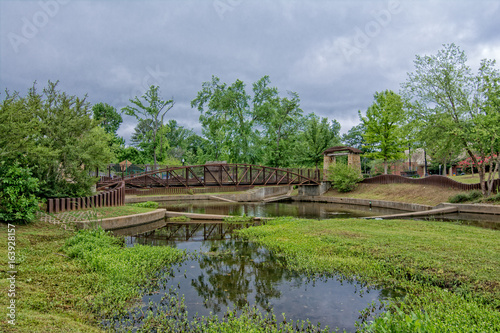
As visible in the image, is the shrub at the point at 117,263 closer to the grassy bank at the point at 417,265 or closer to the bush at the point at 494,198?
the grassy bank at the point at 417,265

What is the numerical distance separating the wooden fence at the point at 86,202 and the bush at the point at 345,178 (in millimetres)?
21987

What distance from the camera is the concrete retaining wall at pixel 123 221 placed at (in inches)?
396

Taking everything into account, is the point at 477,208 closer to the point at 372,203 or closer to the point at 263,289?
the point at 372,203

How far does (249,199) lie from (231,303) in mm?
23671

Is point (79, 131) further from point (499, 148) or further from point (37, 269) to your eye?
point (499, 148)

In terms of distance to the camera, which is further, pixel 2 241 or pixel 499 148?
pixel 499 148

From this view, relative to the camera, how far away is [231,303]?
17.1 ft

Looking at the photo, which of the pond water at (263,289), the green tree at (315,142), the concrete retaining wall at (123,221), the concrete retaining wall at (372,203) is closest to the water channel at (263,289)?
the pond water at (263,289)

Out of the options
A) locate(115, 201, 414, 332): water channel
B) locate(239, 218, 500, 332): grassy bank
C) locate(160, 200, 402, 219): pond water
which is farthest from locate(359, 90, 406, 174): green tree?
locate(115, 201, 414, 332): water channel

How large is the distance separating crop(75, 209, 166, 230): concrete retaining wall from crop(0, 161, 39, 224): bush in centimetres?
179

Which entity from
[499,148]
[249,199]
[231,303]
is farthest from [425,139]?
[231,303]

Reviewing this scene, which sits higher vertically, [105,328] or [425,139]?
[425,139]

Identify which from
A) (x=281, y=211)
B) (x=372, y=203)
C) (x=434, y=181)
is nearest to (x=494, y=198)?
(x=434, y=181)

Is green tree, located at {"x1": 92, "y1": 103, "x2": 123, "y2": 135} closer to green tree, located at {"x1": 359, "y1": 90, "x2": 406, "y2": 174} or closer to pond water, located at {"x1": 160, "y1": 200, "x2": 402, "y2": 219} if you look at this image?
pond water, located at {"x1": 160, "y1": 200, "x2": 402, "y2": 219}
